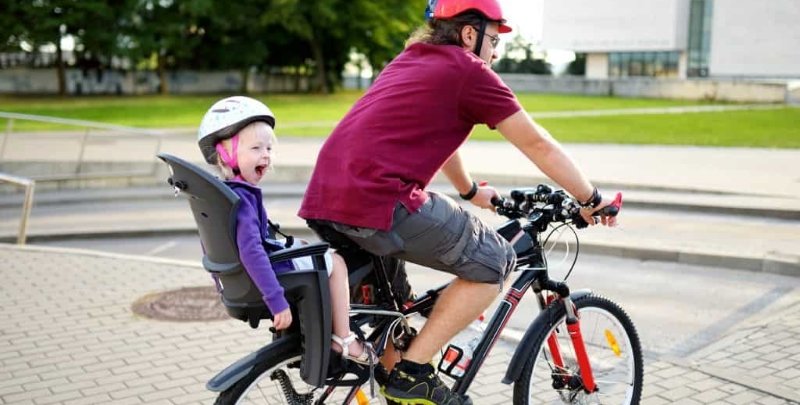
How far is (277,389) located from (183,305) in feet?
11.6

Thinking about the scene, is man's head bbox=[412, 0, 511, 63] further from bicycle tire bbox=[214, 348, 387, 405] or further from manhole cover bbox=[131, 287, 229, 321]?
manhole cover bbox=[131, 287, 229, 321]

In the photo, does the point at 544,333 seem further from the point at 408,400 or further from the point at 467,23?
the point at 467,23

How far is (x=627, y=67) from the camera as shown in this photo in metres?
75.9

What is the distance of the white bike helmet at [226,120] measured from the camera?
3.02 m

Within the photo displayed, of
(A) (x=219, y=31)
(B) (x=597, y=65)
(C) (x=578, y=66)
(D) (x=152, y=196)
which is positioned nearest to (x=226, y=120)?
(D) (x=152, y=196)

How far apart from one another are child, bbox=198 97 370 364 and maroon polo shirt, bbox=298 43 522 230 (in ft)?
0.77

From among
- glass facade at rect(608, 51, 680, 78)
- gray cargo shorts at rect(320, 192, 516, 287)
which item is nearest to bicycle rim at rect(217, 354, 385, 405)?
gray cargo shorts at rect(320, 192, 516, 287)

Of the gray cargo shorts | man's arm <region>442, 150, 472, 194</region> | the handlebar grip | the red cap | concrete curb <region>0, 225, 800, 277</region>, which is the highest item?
the red cap

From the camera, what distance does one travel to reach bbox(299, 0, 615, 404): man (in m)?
3.09

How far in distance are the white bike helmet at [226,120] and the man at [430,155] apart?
33 centimetres

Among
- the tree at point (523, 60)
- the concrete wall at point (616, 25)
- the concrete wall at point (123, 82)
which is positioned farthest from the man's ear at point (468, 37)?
the tree at point (523, 60)

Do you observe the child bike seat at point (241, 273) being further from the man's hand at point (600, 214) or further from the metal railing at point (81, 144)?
the metal railing at point (81, 144)

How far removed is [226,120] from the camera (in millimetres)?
3016

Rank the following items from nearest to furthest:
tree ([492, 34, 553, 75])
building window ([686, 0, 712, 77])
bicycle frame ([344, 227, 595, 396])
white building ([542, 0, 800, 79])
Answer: bicycle frame ([344, 227, 595, 396]), white building ([542, 0, 800, 79]), building window ([686, 0, 712, 77]), tree ([492, 34, 553, 75])
